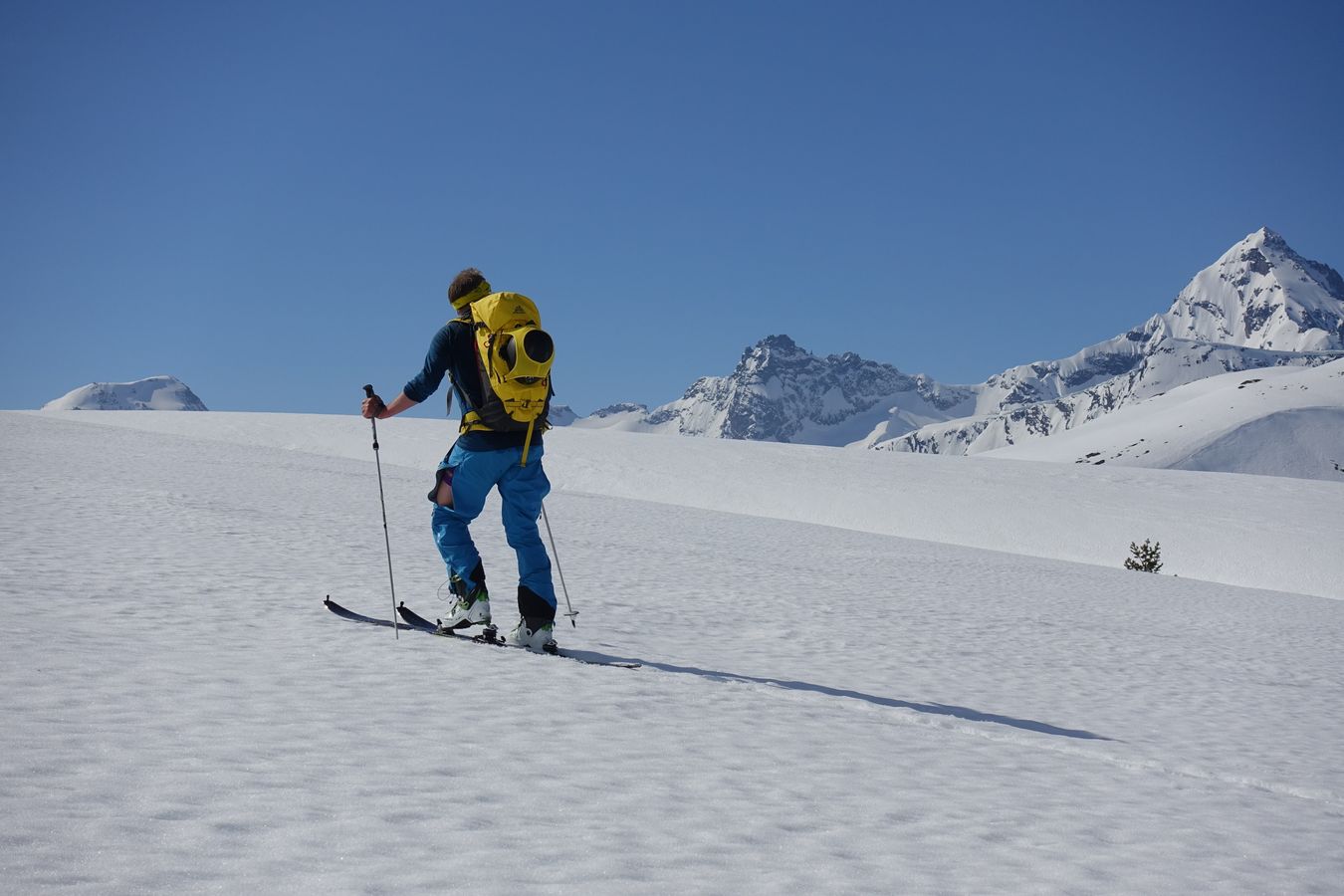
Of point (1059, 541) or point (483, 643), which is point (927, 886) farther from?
point (1059, 541)

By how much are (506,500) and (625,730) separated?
2.43m

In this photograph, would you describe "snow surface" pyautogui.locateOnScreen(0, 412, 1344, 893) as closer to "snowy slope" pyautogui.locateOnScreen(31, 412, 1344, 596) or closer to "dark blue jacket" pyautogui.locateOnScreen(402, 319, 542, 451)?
"dark blue jacket" pyautogui.locateOnScreen(402, 319, 542, 451)

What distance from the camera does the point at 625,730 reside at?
16.2ft

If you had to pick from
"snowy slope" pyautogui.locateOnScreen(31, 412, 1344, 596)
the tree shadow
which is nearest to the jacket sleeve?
the tree shadow

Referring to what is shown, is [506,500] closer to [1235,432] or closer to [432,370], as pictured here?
[432,370]

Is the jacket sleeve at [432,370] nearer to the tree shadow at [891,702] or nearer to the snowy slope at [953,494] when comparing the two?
the tree shadow at [891,702]

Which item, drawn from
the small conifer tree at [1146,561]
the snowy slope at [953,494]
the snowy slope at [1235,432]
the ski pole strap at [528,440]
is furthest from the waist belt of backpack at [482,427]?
the snowy slope at [1235,432]

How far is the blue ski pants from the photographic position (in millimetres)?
6695

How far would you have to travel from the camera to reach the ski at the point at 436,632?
6824 mm

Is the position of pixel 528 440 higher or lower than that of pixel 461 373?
lower

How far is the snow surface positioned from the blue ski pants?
2.25ft

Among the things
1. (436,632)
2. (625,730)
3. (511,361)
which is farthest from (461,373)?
(625,730)

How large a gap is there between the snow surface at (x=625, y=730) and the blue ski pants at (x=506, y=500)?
2.25 feet

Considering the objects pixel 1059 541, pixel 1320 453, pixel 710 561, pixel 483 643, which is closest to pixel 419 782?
pixel 483 643
